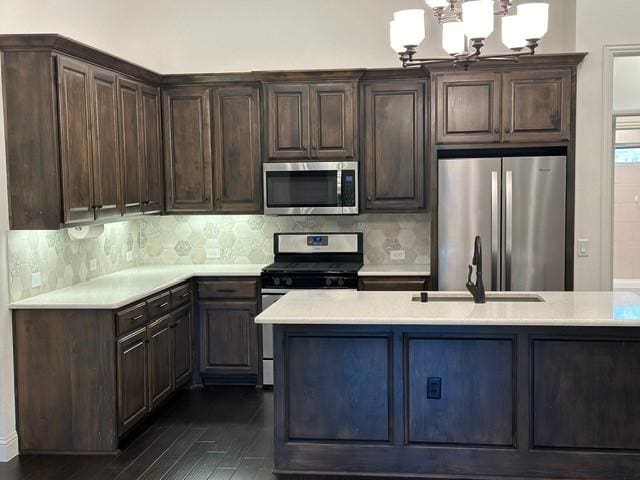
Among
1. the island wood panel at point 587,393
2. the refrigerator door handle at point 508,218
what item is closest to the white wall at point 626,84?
the refrigerator door handle at point 508,218

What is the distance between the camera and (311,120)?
573 centimetres

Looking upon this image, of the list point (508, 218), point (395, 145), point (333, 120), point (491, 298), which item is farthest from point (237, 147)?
point (491, 298)

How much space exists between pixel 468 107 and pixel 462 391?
2.48m

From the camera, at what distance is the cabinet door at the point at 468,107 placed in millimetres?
5348

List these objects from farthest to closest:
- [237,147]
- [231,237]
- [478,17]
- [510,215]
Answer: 1. [231,237]
2. [237,147]
3. [510,215]
4. [478,17]

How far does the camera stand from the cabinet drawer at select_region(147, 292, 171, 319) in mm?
4766

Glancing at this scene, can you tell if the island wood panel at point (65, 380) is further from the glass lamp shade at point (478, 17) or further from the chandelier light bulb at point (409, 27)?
the glass lamp shade at point (478, 17)

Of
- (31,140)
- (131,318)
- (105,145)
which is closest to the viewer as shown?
(31,140)

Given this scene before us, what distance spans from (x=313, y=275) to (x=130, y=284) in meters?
1.42

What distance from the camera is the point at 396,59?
601 cm

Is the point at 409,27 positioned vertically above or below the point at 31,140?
above

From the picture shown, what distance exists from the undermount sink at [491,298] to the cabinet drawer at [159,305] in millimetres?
1805

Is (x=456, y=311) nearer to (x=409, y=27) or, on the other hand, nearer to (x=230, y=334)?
(x=409, y=27)

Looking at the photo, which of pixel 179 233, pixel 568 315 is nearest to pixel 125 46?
pixel 179 233
